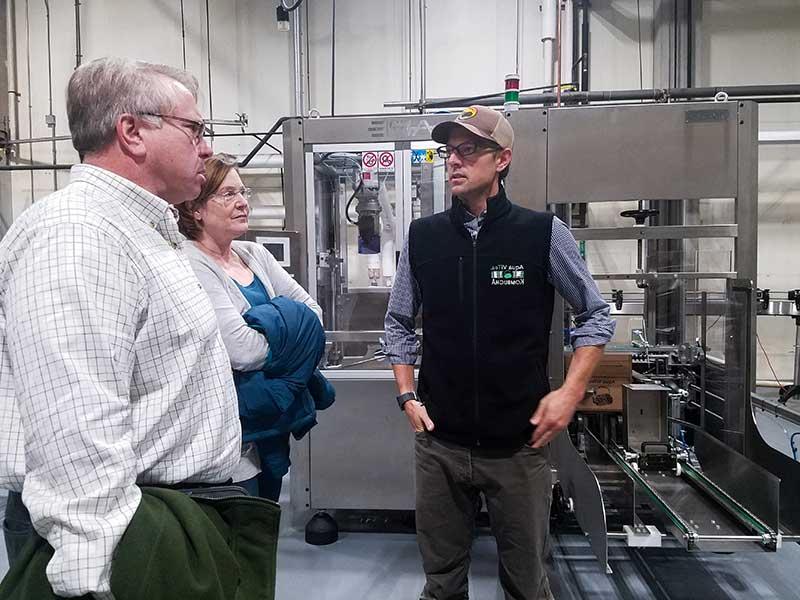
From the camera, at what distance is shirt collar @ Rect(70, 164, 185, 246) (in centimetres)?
76

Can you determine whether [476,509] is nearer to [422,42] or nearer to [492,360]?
[492,360]

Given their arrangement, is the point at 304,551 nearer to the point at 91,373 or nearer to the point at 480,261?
the point at 480,261

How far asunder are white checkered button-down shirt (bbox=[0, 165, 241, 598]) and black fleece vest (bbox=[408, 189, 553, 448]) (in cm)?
64

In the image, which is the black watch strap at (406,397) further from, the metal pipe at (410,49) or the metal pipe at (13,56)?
the metal pipe at (13,56)

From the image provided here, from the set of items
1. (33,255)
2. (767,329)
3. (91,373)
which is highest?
(33,255)

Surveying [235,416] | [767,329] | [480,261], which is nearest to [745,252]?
[480,261]

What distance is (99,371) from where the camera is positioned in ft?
2.11

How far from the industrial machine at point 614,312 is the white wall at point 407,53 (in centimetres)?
140

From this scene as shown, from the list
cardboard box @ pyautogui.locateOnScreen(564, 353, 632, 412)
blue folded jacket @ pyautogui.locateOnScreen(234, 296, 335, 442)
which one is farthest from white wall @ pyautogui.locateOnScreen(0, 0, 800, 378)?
blue folded jacket @ pyautogui.locateOnScreen(234, 296, 335, 442)

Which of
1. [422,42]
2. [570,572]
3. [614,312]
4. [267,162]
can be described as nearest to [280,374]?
[570,572]

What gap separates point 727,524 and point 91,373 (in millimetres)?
1801

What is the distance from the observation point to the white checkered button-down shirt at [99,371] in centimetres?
60

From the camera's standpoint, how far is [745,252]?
184 centimetres

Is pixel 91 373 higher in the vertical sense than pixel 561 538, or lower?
higher
